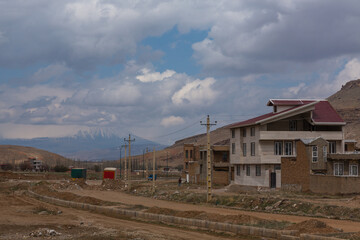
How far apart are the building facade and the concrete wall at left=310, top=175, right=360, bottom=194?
30.4ft

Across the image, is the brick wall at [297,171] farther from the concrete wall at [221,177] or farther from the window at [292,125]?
the concrete wall at [221,177]

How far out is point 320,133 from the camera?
196 feet

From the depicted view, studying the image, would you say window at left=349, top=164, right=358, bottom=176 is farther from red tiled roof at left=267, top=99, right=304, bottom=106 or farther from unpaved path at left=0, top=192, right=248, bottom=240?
unpaved path at left=0, top=192, right=248, bottom=240

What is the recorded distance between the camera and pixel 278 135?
59062mm

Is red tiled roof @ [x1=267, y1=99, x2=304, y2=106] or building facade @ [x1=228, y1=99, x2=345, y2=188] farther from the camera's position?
red tiled roof @ [x1=267, y1=99, x2=304, y2=106]

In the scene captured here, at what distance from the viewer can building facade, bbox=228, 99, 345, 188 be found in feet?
194

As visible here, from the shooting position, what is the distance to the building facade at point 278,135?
59.1 m

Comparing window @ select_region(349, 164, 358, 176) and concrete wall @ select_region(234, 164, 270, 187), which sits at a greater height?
window @ select_region(349, 164, 358, 176)

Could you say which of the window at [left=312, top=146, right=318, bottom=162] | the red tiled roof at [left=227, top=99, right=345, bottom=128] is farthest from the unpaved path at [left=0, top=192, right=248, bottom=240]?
the red tiled roof at [left=227, top=99, right=345, bottom=128]

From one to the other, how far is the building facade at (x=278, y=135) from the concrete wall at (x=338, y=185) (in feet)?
30.4

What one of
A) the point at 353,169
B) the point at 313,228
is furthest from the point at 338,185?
the point at 313,228

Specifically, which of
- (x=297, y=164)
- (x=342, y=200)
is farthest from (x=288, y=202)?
(x=297, y=164)

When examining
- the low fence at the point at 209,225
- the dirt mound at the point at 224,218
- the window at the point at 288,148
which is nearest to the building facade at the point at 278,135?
the window at the point at 288,148

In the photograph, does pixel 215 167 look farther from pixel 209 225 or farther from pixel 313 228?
pixel 313 228
